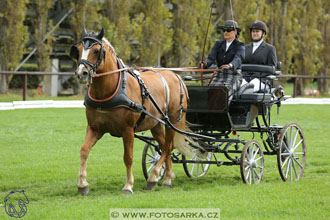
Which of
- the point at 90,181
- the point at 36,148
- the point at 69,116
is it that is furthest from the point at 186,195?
the point at 69,116

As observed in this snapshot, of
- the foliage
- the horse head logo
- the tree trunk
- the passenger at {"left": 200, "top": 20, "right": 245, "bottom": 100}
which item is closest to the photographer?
the horse head logo

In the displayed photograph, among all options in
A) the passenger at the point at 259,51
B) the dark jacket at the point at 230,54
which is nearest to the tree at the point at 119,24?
the passenger at the point at 259,51

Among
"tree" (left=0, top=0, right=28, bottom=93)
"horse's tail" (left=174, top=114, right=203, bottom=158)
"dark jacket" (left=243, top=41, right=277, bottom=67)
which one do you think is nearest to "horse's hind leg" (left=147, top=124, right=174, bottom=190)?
"horse's tail" (left=174, top=114, right=203, bottom=158)

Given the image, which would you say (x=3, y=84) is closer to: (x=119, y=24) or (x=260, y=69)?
(x=119, y=24)

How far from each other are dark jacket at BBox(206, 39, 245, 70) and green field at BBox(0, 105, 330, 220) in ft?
5.45

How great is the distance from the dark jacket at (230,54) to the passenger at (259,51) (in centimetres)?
44

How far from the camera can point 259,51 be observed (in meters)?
9.47

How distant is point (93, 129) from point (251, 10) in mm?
22504

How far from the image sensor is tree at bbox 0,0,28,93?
23859 mm

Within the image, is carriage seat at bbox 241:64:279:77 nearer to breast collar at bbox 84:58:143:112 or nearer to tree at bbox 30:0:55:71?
breast collar at bbox 84:58:143:112

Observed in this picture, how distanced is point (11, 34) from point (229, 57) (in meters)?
16.5

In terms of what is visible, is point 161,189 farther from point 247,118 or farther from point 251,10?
point 251,10

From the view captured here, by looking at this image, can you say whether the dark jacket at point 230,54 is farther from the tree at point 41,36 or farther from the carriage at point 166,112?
the tree at point 41,36

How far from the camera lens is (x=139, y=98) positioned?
7.71 metres
